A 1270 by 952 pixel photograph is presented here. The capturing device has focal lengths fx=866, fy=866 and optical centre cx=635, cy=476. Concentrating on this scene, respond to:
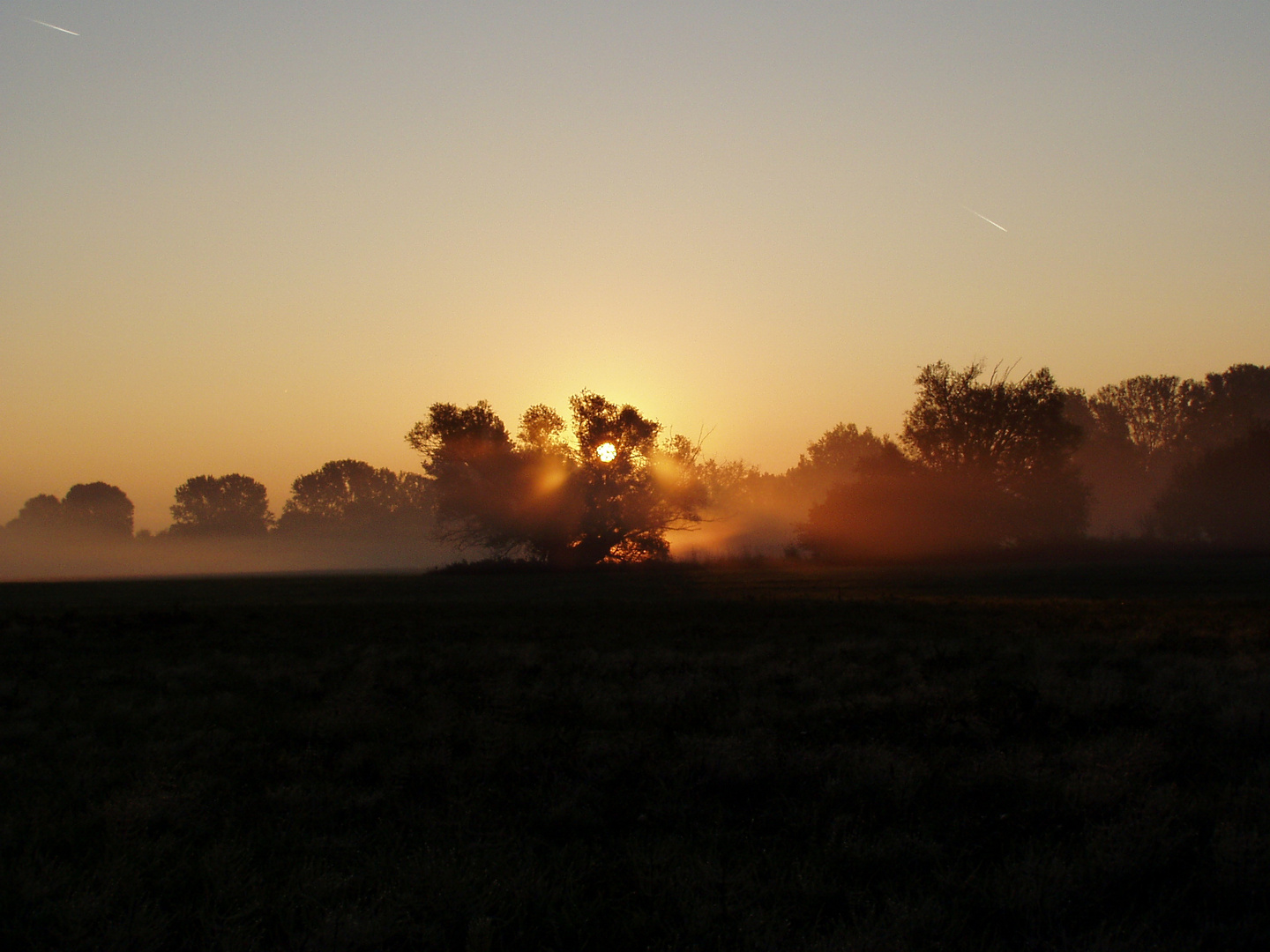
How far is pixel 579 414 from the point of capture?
65.9 metres

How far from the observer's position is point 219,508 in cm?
16462

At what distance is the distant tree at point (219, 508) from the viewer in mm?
162750

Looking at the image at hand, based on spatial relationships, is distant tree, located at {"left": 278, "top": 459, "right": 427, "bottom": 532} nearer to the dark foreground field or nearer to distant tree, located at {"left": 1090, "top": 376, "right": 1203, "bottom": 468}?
distant tree, located at {"left": 1090, "top": 376, "right": 1203, "bottom": 468}

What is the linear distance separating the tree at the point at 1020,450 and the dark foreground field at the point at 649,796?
2415 inches

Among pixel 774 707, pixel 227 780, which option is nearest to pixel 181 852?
pixel 227 780

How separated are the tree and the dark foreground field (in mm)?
61345

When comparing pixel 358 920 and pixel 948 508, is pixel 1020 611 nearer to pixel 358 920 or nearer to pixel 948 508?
pixel 358 920

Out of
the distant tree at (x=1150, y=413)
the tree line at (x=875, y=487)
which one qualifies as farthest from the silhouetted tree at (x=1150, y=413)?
the tree line at (x=875, y=487)

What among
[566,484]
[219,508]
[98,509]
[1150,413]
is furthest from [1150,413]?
[98,509]

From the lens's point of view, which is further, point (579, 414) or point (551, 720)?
point (579, 414)

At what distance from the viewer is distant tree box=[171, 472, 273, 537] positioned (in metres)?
163

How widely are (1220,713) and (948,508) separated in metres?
63.1

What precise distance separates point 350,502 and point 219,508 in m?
26.9

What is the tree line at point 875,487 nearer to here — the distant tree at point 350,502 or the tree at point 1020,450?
the tree at point 1020,450
